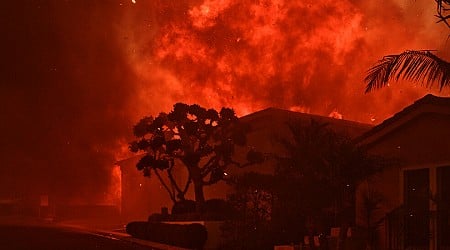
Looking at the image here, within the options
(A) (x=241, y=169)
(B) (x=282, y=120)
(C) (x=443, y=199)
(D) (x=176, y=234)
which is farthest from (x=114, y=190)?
(C) (x=443, y=199)

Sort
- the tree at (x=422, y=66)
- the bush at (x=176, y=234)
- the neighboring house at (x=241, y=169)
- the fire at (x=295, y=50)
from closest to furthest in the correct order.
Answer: the tree at (x=422, y=66)
the bush at (x=176, y=234)
the neighboring house at (x=241, y=169)
the fire at (x=295, y=50)

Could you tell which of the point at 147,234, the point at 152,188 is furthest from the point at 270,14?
the point at 147,234

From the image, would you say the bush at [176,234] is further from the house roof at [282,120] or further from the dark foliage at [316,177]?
the dark foliage at [316,177]

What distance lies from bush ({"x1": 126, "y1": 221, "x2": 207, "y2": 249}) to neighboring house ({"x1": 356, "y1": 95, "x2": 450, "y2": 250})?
8182 mm

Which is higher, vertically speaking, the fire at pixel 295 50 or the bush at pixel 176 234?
the fire at pixel 295 50

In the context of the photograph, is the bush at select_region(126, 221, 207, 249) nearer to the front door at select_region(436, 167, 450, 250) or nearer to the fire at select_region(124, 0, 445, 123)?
the front door at select_region(436, 167, 450, 250)

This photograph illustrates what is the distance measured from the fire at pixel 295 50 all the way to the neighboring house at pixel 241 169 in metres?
6.82

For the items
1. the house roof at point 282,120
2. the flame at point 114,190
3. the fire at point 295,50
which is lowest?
the flame at point 114,190

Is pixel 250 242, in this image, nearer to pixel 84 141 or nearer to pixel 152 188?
pixel 152 188

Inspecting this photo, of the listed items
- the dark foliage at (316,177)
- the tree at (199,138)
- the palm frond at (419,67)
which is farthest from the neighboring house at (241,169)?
the palm frond at (419,67)

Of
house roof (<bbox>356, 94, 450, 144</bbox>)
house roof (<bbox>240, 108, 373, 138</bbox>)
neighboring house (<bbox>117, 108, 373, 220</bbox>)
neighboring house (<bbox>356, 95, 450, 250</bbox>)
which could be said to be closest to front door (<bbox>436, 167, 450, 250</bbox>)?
A: neighboring house (<bbox>356, 95, 450, 250</bbox>)

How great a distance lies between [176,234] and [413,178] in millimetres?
11328

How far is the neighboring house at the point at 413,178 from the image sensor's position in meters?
14.6

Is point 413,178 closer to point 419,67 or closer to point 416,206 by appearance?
point 416,206
